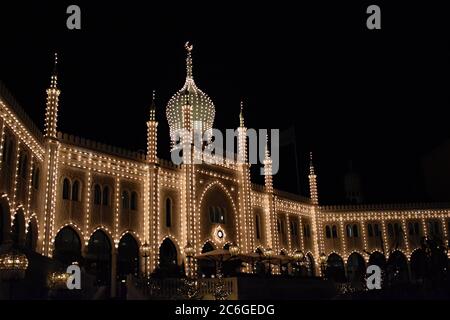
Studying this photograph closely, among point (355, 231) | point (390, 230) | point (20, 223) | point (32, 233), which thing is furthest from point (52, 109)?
point (390, 230)

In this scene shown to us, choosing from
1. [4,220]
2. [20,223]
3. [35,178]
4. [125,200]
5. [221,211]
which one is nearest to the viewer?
[4,220]

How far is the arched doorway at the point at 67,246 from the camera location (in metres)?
26.3

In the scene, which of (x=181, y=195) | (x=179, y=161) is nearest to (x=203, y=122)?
(x=179, y=161)

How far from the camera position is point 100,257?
2847 cm

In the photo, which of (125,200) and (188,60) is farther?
(188,60)

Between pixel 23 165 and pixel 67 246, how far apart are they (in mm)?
5869

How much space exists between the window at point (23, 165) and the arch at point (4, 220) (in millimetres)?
2181

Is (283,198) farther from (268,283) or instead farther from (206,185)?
(268,283)

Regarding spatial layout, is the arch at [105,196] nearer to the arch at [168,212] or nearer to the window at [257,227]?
the arch at [168,212]

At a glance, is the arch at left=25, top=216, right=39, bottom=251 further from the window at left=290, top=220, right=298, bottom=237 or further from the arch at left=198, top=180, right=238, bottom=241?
the window at left=290, top=220, right=298, bottom=237

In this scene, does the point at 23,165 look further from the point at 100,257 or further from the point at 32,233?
the point at 100,257

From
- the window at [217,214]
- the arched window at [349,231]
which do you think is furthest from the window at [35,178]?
the arched window at [349,231]

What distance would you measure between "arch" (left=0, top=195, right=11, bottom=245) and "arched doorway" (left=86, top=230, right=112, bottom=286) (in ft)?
24.4
